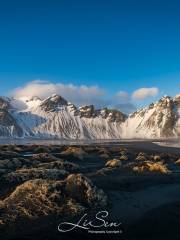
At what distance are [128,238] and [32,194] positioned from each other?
524cm

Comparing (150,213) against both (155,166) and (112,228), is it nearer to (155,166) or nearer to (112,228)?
(112,228)

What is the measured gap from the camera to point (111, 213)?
15.9m

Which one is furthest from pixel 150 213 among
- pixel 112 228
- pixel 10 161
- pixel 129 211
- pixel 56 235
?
pixel 10 161

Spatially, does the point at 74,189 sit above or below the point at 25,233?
above

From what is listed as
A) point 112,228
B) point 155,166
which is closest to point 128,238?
point 112,228

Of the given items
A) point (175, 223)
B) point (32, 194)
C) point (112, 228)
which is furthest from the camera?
point (32, 194)

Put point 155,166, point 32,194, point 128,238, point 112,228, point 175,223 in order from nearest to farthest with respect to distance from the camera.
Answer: point 128,238, point 112,228, point 175,223, point 32,194, point 155,166

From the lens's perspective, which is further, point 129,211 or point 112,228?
point 129,211

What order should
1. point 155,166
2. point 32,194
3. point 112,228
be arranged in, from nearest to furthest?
point 112,228 < point 32,194 < point 155,166

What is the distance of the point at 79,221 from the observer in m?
14.5

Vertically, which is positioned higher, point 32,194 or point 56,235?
point 32,194

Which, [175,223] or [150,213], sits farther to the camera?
[150,213]

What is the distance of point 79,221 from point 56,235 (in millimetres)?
→ 1699

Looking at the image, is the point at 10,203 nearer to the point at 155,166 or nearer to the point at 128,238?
the point at 128,238
